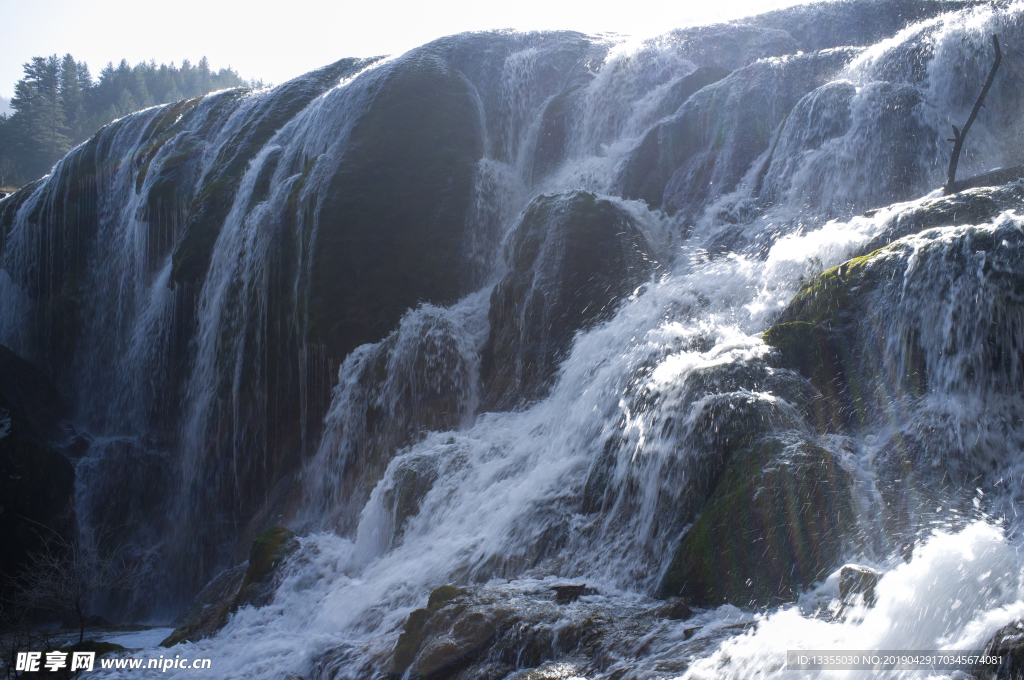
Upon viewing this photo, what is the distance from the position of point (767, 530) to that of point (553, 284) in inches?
280

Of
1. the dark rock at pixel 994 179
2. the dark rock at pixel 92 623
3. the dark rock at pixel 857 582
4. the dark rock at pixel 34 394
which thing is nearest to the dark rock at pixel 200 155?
the dark rock at pixel 34 394

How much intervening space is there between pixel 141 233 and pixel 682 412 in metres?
20.4

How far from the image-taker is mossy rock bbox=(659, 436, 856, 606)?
5.32m

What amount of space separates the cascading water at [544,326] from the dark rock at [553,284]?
0.07 metres

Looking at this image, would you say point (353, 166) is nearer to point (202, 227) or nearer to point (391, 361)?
point (202, 227)

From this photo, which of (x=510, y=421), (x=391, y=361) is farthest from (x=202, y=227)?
(x=510, y=421)

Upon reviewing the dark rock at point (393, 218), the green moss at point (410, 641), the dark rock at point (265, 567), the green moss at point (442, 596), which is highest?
the dark rock at point (393, 218)

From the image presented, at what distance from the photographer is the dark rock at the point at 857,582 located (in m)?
4.61

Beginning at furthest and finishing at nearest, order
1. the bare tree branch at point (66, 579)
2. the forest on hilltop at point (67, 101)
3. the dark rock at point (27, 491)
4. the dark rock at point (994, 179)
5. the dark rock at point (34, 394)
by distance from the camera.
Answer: the forest on hilltop at point (67, 101) < the dark rock at point (34, 394) < the dark rock at point (27, 491) < the bare tree branch at point (66, 579) < the dark rock at point (994, 179)

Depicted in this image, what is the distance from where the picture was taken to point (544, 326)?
11.8 meters

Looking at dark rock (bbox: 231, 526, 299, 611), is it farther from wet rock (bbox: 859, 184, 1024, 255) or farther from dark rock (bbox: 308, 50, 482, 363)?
wet rock (bbox: 859, 184, 1024, 255)

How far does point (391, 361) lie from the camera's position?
13773 millimetres

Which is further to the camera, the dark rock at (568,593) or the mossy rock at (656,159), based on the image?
the mossy rock at (656,159)

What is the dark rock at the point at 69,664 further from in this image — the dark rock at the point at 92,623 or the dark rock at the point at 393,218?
the dark rock at the point at 393,218
